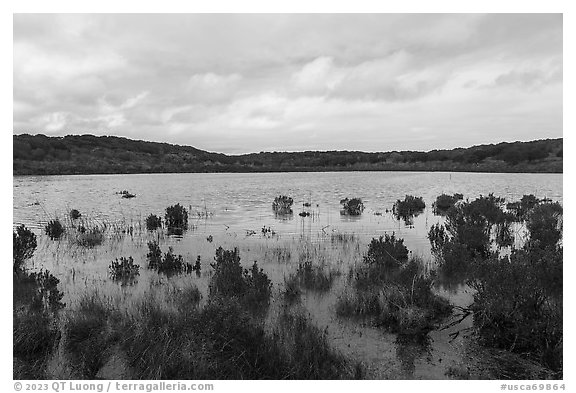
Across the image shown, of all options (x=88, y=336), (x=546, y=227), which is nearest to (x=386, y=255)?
(x=88, y=336)

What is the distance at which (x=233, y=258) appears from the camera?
7.35 meters

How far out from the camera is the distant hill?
180ft

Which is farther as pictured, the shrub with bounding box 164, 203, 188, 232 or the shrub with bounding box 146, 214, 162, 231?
the shrub with bounding box 164, 203, 188, 232

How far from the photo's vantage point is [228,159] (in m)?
90.4

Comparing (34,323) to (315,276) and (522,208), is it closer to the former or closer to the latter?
(315,276)

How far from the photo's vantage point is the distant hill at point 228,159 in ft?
180

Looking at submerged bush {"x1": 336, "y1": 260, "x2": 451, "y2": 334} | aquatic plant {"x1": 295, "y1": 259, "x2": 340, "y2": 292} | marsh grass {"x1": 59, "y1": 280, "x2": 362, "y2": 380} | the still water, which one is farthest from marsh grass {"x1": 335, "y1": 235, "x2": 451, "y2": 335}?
marsh grass {"x1": 59, "y1": 280, "x2": 362, "y2": 380}

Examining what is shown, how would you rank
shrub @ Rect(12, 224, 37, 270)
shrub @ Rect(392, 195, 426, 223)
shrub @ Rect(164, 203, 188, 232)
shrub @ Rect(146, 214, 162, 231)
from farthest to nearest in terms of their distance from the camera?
shrub @ Rect(392, 195, 426, 223) < shrub @ Rect(164, 203, 188, 232) < shrub @ Rect(146, 214, 162, 231) < shrub @ Rect(12, 224, 37, 270)

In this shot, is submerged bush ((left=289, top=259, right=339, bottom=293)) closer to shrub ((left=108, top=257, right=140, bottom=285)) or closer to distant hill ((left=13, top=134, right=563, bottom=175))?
shrub ((left=108, top=257, right=140, bottom=285))

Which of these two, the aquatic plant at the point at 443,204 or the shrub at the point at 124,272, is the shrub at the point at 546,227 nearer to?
the aquatic plant at the point at 443,204

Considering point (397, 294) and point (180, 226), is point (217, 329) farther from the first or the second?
point (180, 226)

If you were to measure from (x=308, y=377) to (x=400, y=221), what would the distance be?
11.9 meters
